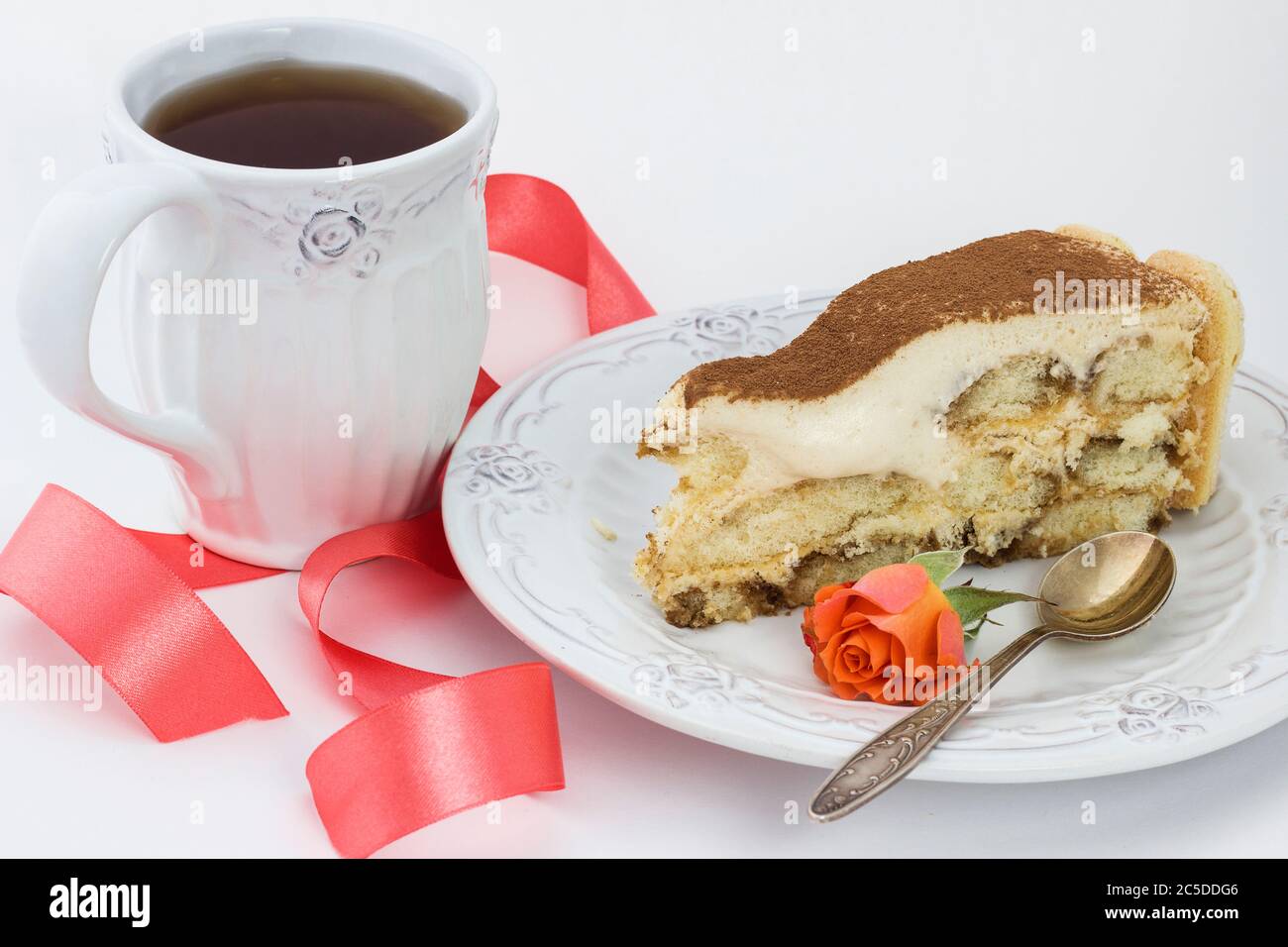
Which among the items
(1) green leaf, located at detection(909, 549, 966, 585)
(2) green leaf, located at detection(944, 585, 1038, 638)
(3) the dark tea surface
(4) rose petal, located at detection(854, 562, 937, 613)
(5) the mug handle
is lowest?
(2) green leaf, located at detection(944, 585, 1038, 638)

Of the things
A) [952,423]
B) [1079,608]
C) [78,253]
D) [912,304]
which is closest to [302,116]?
[78,253]

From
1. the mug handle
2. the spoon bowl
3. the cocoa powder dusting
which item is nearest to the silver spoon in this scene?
the spoon bowl

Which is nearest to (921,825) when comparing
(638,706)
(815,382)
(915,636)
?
(915,636)

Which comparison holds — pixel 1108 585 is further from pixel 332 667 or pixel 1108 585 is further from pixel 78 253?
pixel 78 253

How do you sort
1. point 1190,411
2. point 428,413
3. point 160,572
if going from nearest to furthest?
1. point 160,572
2. point 428,413
3. point 1190,411

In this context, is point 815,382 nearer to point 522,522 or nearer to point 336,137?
point 522,522

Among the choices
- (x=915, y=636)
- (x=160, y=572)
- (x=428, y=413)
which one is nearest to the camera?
(x=915, y=636)

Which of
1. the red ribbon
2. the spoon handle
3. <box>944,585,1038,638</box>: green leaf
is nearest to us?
the spoon handle

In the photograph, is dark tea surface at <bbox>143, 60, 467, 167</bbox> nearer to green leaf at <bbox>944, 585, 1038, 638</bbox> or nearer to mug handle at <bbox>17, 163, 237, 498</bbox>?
mug handle at <bbox>17, 163, 237, 498</bbox>
